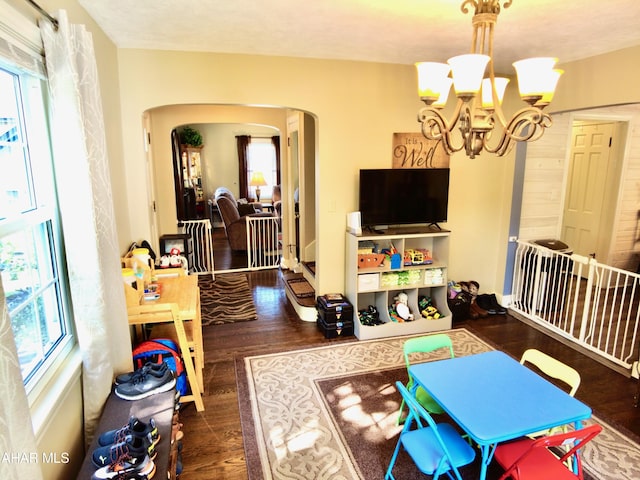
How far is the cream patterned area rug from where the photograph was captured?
7.49ft

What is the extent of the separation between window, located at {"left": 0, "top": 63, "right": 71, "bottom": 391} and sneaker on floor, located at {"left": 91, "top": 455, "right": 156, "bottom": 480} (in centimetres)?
50

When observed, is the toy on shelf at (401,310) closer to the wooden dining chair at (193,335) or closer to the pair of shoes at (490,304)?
the pair of shoes at (490,304)

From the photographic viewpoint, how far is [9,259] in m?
1.72

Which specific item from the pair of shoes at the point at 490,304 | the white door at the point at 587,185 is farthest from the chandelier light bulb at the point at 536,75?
the white door at the point at 587,185

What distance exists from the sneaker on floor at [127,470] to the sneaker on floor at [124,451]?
0.7 inches

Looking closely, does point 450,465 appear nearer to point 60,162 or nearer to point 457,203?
point 60,162

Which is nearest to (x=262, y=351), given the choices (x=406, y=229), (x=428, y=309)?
(x=428, y=309)

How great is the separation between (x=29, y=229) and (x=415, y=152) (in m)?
3.44

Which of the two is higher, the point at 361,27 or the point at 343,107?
the point at 361,27

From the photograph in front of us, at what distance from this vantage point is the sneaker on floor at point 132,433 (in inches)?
67.9

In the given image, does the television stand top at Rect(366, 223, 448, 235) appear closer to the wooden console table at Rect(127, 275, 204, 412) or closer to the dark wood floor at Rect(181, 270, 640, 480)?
the dark wood floor at Rect(181, 270, 640, 480)

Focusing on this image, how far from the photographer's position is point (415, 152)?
4.16 metres

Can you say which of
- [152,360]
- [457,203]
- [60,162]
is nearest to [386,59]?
[457,203]

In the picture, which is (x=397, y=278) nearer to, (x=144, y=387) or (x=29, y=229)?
(x=144, y=387)
